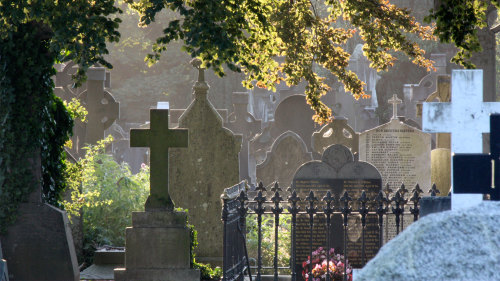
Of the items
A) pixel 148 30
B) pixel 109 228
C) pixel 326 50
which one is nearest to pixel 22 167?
pixel 109 228

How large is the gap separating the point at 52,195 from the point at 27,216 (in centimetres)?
51

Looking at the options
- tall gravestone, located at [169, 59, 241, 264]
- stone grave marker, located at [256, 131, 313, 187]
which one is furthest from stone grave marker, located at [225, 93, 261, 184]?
tall gravestone, located at [169, 59, 241, 264]

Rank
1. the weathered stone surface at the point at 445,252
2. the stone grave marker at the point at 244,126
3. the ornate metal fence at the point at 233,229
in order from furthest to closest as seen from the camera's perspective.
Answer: the stone grave marker at the point at 244,126 → the ornate metal fence at the point at 233,229 → the weathered stone surface at the point at 445,252

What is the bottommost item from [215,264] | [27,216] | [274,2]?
[215,264]

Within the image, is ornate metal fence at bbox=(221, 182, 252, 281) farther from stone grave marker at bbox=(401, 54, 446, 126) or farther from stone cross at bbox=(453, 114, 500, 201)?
stone grave marker at bbox=(401, 54, 446, 126)

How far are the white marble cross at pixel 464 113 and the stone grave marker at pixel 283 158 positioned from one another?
13.4 metres

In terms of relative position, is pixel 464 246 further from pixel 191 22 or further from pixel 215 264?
pixel 215 264

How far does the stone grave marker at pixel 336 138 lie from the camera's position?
16.5m

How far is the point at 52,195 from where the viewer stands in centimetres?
933

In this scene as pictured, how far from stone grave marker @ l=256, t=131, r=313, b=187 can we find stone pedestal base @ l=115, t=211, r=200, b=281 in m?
8.67

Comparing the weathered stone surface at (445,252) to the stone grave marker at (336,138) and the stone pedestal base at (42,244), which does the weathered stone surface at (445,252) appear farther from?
the stone grave marker at (336,138)

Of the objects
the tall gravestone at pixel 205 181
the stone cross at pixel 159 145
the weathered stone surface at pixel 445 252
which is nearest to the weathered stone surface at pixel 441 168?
the tall gravestone at pixel 205 181

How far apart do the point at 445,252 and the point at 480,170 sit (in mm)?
1159

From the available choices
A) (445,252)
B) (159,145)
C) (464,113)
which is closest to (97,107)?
(159,145)
